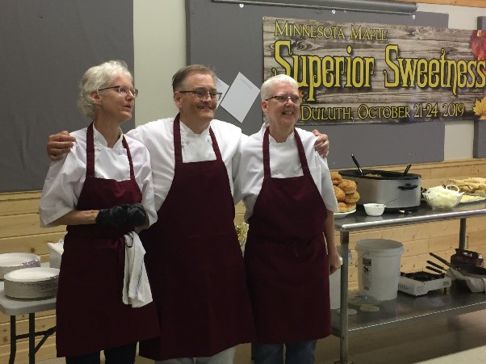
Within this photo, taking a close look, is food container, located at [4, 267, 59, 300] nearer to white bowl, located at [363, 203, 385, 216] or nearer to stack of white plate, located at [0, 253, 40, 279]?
stack of white plate, located at [0, 253, 40, 279]

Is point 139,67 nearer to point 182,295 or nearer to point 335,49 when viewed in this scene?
point 335,49

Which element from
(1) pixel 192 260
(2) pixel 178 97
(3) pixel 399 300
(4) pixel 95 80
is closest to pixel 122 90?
(4) pixel 95 80

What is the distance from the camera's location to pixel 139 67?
3.59 m

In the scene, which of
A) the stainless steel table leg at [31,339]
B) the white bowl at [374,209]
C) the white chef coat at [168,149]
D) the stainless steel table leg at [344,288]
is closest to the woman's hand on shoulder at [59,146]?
the white chef coat at [168,149]

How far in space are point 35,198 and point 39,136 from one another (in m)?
0.32

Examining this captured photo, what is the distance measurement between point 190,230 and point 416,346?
6.33 feet

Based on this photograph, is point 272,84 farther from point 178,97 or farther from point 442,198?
point 442,198

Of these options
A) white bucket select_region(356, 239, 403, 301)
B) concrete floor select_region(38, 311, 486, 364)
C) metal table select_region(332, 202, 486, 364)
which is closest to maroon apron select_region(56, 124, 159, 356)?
metal table select_region(332, 202, 486, 364)

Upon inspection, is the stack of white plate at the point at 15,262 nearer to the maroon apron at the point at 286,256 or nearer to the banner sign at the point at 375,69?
the maroon apron at the point at 286,256

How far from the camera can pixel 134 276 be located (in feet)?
7.23

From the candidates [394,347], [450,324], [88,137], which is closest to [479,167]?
[450,324]

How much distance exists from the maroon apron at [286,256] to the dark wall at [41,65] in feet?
4.28

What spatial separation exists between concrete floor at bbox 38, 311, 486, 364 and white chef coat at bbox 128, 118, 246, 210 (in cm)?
143

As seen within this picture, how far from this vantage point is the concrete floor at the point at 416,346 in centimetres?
348
